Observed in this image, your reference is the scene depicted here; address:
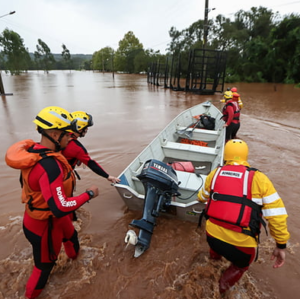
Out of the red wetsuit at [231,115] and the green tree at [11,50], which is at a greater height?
the green tree at [11,50]

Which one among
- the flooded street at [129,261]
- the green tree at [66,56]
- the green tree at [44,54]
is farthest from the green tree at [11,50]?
the flooded street at [129,261]

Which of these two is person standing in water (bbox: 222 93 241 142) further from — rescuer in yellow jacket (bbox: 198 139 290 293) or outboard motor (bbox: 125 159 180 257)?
rescuer in yellow jacket (bbox: 198 139 290 293)

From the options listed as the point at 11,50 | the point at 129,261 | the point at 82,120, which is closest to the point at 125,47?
the point at 11,50

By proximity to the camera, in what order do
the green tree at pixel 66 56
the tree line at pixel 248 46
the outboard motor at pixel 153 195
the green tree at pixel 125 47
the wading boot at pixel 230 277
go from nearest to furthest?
the wading boot at pixel 230 277 → the outboard motor at pixel 153 195 → the tree line at pixel 248 46 → the green tree at pixel 125 47 → the green tree at pixel 66 56

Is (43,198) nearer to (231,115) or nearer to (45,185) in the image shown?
(45,185)

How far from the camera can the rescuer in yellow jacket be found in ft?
5.69

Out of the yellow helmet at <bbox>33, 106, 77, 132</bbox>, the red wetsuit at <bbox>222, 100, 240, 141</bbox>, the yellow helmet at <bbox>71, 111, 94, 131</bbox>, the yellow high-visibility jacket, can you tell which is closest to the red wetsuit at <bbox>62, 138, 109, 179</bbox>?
the yellow helmet at <bbox>71, 111, 94, 131</bbox>

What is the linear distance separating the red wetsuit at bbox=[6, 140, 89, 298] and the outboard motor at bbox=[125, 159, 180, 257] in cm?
94

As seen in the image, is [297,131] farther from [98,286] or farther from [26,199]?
[26,199]

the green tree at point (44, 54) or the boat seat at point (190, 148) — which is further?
the green tree at point (44, 54)

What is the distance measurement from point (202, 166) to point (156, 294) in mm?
2945

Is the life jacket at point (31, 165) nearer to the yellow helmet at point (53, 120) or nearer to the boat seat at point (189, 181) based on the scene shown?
the yellow helmet at point (53, 120)

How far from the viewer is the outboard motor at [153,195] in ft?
8.43

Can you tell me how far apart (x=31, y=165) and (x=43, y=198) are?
345 millimetres
